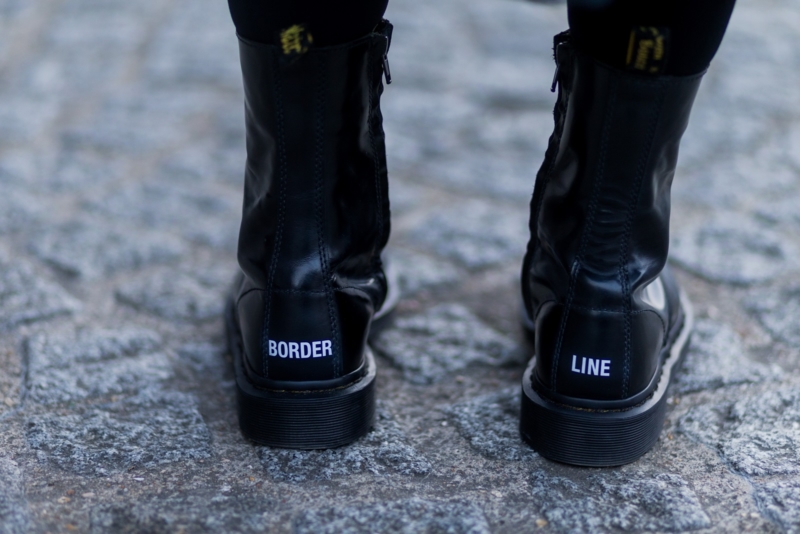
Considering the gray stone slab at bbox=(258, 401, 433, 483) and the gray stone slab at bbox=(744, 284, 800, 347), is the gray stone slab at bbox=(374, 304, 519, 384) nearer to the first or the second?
the gray stone slab at bbox=(258, 401, 433, 483)

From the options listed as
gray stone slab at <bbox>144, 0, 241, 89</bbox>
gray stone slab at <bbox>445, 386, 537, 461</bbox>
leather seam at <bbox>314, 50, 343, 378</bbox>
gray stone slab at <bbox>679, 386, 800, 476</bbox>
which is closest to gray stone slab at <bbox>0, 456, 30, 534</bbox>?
leather seam at <bbox>314, 50, 343, 378</bbox>

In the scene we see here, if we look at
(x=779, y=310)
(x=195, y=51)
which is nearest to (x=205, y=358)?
(x=779, y=310)

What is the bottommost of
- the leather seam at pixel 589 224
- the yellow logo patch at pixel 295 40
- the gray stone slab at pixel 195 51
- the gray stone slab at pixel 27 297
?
the gray stone slab at pixel 27 297

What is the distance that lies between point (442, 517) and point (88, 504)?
511 mm

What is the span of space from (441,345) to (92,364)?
0.68 m

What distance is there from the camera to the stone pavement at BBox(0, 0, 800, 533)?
4.09 ft

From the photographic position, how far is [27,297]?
5.98ft

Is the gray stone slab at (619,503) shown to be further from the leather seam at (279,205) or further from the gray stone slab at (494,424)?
the leather seam at (279,205)

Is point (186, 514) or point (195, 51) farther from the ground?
point (195, 51)

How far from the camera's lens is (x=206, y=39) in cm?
338

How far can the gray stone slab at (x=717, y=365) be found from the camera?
5.16 ft

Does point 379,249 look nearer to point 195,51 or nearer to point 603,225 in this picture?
point 603,225

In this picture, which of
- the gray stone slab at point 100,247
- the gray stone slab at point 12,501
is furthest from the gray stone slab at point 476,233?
the gray stone slab at point 12,501

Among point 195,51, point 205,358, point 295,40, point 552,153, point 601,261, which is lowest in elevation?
point 205,358
